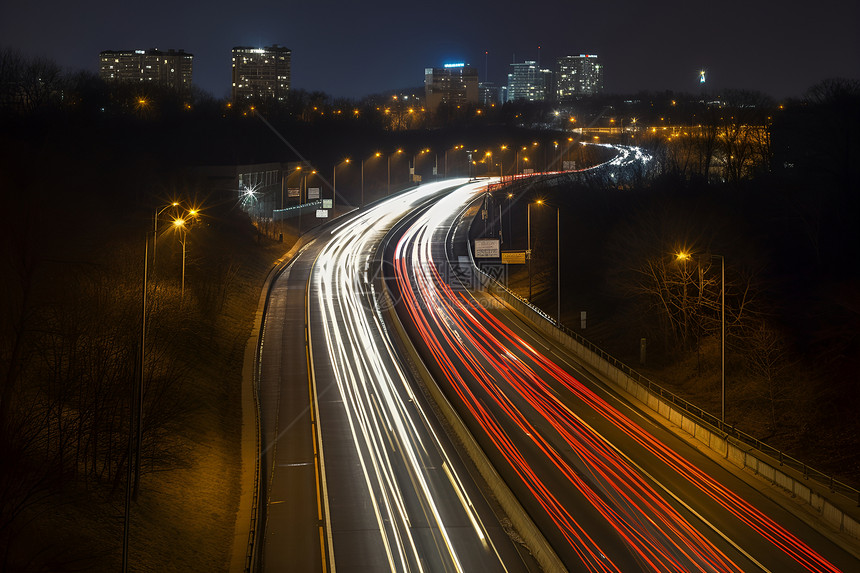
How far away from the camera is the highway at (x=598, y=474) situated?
19391mm

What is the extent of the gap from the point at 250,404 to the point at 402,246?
128 feet

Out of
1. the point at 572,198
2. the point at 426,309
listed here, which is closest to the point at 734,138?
the point at 572,198

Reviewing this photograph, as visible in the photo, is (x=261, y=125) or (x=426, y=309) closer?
(x=426, y=309)

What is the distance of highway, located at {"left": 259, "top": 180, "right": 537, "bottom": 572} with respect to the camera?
65.3 ft

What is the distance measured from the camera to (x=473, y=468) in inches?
998

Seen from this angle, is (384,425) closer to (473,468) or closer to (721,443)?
(473,468)

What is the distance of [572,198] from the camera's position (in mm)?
79188

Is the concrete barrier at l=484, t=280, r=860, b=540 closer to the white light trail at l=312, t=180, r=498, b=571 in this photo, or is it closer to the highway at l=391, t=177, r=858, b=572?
the highway at l=391, t=177, r=858, b=572

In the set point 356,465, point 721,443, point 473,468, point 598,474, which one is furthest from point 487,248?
point 598,474

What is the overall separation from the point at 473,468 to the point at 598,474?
3.79 meters

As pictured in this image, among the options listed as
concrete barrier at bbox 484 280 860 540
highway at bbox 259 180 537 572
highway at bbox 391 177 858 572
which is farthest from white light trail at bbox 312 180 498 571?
concrete barrier at bbox 484 280 860 540

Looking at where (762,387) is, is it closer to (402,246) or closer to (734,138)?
(402,246)

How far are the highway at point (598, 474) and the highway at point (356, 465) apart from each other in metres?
1.66

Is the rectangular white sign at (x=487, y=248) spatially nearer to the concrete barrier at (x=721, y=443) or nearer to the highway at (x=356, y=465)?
the highway at (x=356, y=465)
